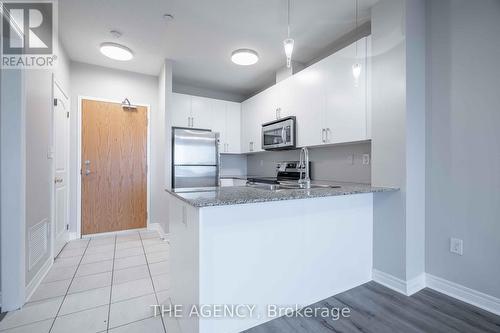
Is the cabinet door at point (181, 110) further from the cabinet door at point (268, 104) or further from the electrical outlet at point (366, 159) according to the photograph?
the electrical outlet at point (366, 159)

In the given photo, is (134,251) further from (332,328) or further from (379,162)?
(379,162)

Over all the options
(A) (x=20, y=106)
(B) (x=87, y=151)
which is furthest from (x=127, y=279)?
(B) (x=87, y=151)

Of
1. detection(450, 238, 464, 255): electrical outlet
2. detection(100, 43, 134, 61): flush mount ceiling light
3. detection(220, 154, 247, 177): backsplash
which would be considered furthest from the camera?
detection(220, 154, 247, 177): backsplash

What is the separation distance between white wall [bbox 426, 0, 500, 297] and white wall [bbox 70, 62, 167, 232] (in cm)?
321

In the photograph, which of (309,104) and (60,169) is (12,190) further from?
(309,104)

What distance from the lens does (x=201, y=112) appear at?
411cm

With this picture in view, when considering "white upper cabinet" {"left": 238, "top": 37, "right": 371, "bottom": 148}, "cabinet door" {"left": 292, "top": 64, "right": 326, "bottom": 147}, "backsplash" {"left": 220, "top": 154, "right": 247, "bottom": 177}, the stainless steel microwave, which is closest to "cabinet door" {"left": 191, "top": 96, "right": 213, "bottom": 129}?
"backsplash" {"left": 220, "top": 154, "right": 247, "bottom": 177}

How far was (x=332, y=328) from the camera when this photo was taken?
155cm

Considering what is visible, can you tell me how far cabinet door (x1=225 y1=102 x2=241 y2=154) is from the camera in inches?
173

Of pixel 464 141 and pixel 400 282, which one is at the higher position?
pixel 464 141

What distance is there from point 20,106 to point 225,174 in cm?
322

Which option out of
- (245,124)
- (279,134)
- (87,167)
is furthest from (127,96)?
(279,134)

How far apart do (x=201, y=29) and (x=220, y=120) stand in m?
1.80

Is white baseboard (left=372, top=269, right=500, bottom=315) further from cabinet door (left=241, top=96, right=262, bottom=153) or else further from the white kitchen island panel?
cabinet door (left=241, top=96, right=262, bottom=153)
